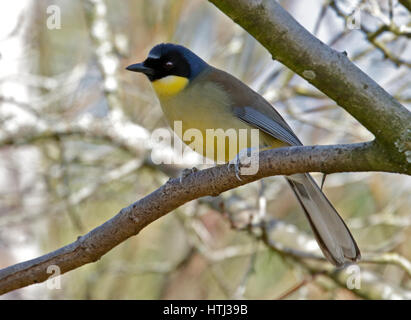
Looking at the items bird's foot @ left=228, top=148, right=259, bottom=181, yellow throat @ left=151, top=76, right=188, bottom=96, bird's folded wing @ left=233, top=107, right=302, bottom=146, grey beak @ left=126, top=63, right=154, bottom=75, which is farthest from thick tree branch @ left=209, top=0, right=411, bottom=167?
grey beak @ left=126, top=63, right=154, bottom=75

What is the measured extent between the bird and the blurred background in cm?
56

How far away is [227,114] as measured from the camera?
12.3 ft

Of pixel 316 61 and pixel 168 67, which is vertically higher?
pixel 168 67

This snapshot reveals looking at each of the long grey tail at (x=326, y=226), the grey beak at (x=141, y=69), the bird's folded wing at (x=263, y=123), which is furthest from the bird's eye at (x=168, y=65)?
the long grey tail at (x=326, y=226)

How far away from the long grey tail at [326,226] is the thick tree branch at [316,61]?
1.28 meters

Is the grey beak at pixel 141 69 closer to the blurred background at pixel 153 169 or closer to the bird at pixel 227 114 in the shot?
the bird at pixel 227 114

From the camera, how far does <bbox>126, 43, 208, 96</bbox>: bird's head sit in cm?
402

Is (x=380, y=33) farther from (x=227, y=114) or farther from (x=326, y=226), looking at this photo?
(x=326, y=226)

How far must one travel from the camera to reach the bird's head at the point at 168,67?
4.02 meters

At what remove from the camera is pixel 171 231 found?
7.75 meters

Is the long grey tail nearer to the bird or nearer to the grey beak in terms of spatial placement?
the bird

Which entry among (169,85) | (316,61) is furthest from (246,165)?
(169,85)

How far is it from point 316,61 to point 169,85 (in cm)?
174
